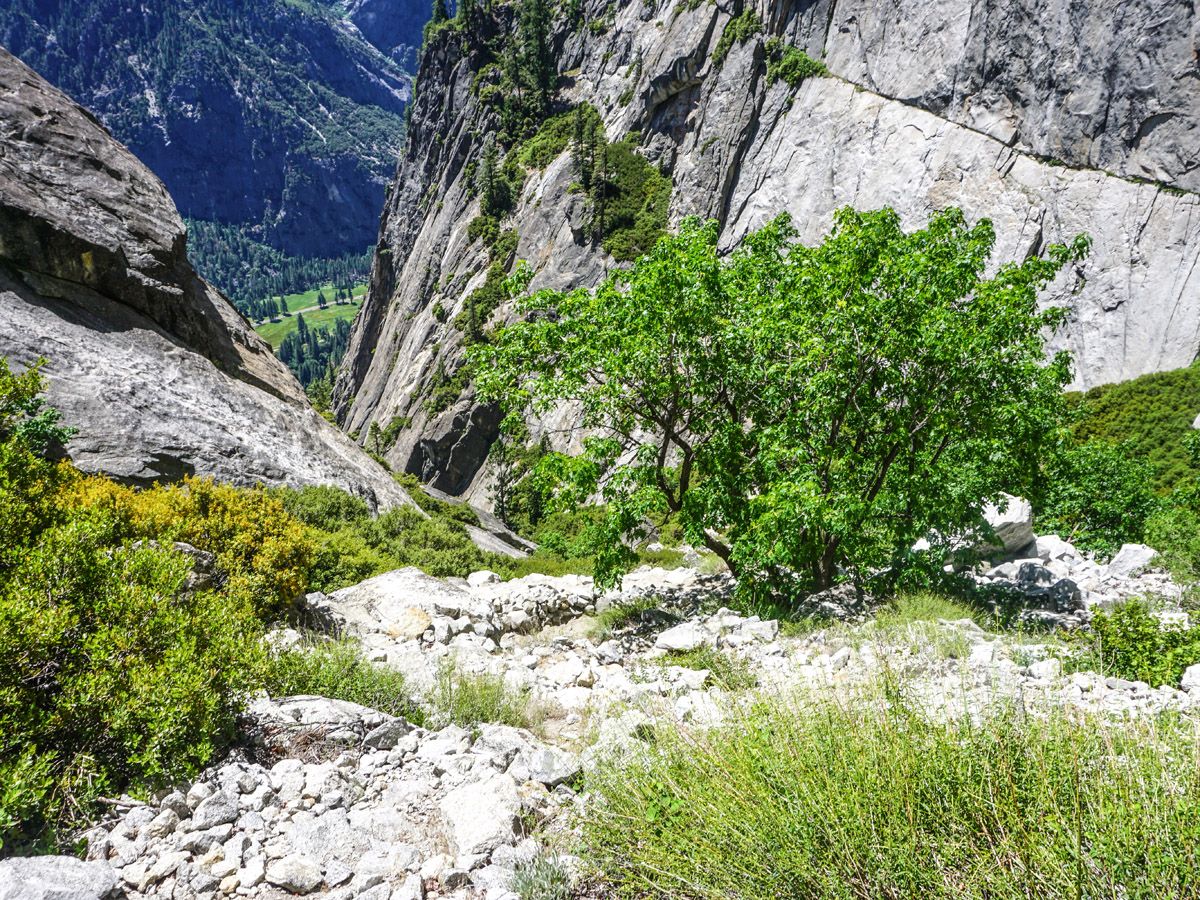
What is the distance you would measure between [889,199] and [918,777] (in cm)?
5122

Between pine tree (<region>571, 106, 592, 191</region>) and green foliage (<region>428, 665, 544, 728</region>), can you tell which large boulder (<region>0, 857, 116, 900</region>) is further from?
pine tree (<region>571, 106, 592, 191</region>)

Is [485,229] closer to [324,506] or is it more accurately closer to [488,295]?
[488,295]

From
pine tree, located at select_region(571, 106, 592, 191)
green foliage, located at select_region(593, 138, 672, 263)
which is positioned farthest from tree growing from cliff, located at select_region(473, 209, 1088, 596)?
pine tree, located at select_region(571, 106, 592, 191)

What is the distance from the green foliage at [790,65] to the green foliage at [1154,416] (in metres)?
34.5

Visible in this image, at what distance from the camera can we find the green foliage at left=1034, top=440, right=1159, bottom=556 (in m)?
20.8

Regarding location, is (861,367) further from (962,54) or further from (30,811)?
(962,54)

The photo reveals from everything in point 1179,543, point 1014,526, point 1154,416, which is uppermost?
point 1154,416

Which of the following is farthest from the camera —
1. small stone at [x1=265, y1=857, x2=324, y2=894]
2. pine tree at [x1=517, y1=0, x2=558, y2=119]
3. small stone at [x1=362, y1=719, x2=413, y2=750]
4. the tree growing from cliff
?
pine tree at [x1=517, y1=0, x2=558, y2=119]

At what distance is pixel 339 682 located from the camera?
5930 millimetres

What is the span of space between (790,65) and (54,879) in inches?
2546

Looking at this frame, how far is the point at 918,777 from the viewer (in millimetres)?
3154

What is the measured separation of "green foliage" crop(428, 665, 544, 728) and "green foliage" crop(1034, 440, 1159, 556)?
21337 millimetres

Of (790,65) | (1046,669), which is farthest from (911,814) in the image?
(790,65)

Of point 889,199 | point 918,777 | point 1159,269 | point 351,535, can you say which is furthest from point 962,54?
point 918,777
